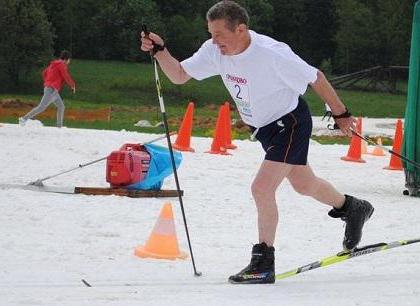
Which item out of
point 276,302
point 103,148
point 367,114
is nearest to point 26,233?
point 276,302

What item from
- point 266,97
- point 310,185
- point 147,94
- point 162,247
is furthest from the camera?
point 147,94

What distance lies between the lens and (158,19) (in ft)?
196

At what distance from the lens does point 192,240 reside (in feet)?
22.7

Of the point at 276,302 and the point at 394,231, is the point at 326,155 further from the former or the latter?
the point at 276,302

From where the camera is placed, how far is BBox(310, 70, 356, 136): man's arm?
5.13 metres

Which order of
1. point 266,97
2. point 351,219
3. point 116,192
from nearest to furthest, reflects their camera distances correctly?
point 266,97
point 351,219
point 116,192

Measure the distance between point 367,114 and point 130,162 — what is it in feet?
118

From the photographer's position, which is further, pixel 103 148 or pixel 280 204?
pixel 103 148

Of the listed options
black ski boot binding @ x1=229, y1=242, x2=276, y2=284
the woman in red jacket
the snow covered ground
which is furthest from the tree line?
black ski boot binding @ x1=229, y1=242, x2=276, y2=284

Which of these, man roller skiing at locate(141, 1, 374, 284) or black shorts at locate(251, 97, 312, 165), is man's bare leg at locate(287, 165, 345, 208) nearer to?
man roller skiing at locate(141, 1, 374, 284)

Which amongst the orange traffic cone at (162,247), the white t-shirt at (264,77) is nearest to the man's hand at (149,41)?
the white t-shirt at (264,77)

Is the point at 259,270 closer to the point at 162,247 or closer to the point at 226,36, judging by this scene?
the point at 162,247

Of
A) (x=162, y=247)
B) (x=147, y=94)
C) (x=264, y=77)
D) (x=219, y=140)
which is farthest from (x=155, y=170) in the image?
(x=147, y=94)

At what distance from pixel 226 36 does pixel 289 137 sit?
0.75 metres
